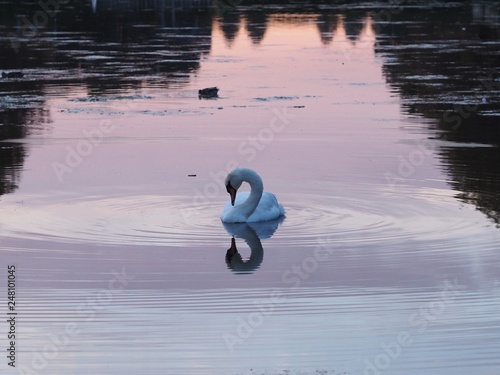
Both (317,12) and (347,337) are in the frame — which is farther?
(317,12)

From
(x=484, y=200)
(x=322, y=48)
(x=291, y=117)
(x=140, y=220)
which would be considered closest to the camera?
(x=140, y=220)

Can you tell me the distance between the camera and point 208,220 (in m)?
16.6

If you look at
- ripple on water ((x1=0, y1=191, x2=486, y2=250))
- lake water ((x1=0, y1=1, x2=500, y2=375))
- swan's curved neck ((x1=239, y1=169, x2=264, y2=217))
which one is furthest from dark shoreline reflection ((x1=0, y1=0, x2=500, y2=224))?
swan's curved neck ((x1=239, y1=169, x2=264, y2=217))

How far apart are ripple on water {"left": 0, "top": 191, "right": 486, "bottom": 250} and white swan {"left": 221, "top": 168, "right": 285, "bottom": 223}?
0.62 feet

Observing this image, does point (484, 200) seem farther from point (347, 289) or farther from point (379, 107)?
point (379, 107)

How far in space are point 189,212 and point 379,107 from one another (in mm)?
11359

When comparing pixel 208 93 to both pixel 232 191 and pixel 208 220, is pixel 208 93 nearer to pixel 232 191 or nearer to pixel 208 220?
pixel 232 191

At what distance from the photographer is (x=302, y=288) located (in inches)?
518

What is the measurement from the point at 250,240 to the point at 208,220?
3.20 ft

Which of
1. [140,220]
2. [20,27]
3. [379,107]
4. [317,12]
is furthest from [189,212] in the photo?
[317,12]

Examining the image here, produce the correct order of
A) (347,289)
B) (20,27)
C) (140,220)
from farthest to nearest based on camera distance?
(20,27)
(140,220)
(347,289)

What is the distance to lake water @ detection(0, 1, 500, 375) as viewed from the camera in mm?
11141

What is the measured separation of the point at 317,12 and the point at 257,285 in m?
52.0

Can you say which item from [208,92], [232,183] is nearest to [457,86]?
[208,92]
